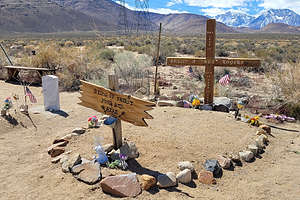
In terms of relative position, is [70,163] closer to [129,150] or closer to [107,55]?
[129,150]

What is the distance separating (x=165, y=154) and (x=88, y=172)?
1.41m

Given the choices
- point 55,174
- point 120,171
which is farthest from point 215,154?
point 55,174

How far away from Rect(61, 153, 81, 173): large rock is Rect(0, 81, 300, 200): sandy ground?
0.09 m

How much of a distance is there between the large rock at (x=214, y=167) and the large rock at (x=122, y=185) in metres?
1.31

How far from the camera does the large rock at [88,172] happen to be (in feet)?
13.4

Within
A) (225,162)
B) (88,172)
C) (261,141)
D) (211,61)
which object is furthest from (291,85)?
(88,172)

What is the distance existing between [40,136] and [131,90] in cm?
491

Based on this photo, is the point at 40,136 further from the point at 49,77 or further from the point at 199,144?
the point at 199,144

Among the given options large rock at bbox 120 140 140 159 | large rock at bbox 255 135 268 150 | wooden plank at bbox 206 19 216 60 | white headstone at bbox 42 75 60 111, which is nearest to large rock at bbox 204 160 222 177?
large rock at bbox 120 140 140 159

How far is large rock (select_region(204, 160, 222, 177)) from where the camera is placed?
4.53m

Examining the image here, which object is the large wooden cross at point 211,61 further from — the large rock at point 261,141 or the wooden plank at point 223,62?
the large rock at point 261,141

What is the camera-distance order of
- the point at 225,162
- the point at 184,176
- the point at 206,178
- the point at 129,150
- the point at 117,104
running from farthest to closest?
the point at 225,162
the point at 129,150
the point at 117,104
the point at 206,178
the point at 184,176

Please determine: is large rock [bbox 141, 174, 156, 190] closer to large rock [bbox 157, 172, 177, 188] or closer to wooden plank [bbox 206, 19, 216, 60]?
large rock [bbox 157, 172, 177, 188]

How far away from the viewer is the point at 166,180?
4.06 metres
